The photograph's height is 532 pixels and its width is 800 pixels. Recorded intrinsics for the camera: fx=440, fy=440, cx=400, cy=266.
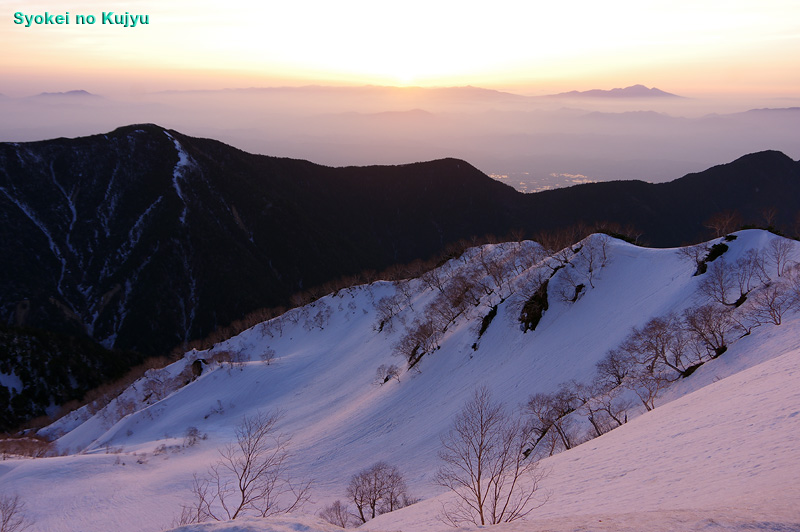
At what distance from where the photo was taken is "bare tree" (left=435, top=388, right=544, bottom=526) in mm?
16234

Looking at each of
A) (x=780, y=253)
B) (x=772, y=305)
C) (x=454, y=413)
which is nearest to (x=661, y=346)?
(x=772, y=305)

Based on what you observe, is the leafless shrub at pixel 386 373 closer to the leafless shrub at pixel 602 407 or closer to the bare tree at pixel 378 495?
the bare tree at pixel 378 495

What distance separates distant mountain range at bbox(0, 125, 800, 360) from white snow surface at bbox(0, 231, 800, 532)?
54541 mm

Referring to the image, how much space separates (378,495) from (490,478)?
9.78 meters

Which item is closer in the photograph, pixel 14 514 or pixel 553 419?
pixel 14 514

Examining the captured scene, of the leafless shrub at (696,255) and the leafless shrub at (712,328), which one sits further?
the leafless shrub at (696,255)

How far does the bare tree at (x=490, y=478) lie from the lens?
1623 cm

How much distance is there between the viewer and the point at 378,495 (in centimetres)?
2642

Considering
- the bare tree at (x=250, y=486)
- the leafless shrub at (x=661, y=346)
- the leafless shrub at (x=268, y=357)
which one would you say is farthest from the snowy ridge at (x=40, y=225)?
the leafless shrub at (x=661, y=346)

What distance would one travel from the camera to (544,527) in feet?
30.7

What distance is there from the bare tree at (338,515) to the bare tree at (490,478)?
574 cm

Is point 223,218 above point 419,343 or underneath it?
above

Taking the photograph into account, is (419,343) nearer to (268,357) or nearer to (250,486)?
(250,486)

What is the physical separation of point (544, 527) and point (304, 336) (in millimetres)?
67974
